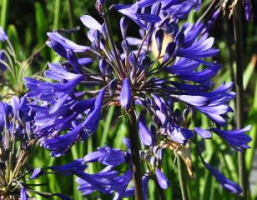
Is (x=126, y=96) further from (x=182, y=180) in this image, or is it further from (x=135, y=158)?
(x=182, y=180)

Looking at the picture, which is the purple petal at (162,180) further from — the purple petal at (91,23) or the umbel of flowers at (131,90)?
the purple petal at (91,23)

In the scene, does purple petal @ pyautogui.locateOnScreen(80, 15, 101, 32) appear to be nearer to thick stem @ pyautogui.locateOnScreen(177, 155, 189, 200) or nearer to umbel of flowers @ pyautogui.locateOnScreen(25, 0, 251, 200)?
umbel of flowers @ pyautogui.locateOnScreen(25, 0, 251, 200)

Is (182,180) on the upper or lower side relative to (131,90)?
lower

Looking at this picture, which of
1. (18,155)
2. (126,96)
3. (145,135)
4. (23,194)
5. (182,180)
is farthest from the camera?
(182,180)

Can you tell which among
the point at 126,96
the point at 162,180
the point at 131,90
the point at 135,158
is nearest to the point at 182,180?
the point at 162,180


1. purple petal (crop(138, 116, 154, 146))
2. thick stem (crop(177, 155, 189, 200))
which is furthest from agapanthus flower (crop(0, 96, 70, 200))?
thick stem (crop(177, 155, 189, 200))

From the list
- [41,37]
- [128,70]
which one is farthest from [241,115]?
[41,37]

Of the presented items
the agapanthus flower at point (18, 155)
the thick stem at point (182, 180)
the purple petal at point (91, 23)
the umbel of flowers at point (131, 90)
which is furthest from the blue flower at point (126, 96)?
the thick stem at point (182, 180)

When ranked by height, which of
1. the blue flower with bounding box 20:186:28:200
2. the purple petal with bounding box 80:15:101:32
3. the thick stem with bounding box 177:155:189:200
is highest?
the purple petal with bounding box 80:15:101:32

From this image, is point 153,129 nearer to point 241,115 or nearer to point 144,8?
point 144,8

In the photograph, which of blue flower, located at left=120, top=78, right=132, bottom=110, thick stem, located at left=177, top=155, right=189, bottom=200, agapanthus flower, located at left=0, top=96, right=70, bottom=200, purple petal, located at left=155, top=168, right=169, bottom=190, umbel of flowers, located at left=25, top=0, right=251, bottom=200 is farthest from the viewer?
thick stem, located at left=177, top=155, right=189, bottom=200

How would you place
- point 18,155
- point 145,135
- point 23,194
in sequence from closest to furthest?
1. point 145,135
2. point 23,194
3. point 18,155

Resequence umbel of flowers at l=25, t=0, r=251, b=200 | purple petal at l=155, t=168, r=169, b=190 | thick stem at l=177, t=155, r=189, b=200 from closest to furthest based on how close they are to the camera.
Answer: umbel of flowers at l=25, t=0, r=251, b=200 → purple petal at l=155, t=168, r=169, b=190 → thick stem at l=177, t=155, r=189, b=200
